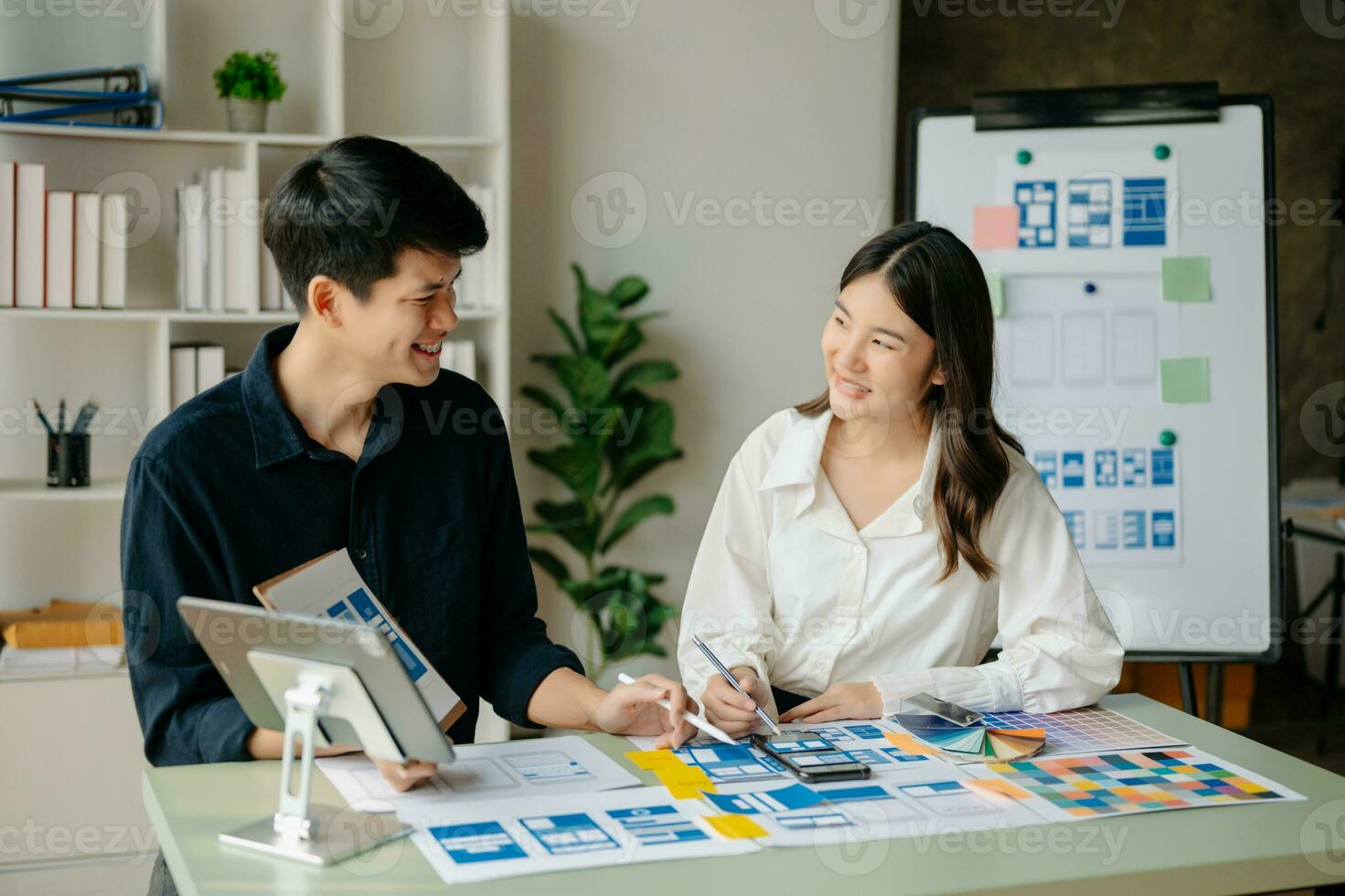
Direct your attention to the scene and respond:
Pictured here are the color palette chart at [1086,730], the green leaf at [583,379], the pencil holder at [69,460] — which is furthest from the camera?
the green leaf at [583,379]

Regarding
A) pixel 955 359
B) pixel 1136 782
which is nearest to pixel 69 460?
pixel 955 359

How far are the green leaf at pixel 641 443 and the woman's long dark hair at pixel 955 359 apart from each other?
5.52 ft

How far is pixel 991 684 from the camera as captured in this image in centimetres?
194

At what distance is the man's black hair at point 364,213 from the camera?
172 centimetres

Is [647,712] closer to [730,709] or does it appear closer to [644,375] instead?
[730,709]

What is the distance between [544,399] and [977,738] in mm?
2236

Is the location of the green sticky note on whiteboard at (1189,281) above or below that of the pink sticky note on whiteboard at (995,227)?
below

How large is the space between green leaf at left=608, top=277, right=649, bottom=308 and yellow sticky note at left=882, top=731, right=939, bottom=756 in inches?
87.4

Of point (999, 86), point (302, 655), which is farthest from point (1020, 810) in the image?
point (999, 86)

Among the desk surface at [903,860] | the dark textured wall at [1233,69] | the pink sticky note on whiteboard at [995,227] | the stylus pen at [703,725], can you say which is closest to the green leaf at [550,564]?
the pink sticky note on whiteboard at [995,227]

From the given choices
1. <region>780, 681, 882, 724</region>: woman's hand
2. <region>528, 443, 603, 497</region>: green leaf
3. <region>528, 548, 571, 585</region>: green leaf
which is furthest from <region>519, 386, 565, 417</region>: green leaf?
<region>780, 681, 882, 724</region>: woman's hand

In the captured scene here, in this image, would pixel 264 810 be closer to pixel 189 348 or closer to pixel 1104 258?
pixel 189 348

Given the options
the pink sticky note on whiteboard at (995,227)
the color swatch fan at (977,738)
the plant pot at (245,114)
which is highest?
the plant pot at (245,114)

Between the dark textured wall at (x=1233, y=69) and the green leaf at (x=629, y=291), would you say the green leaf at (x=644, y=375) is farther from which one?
the dark textured wall at (x=1233, y=69)
